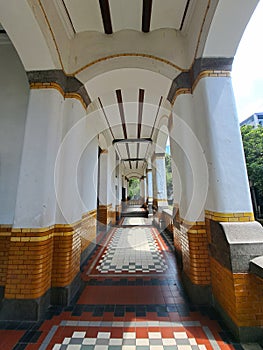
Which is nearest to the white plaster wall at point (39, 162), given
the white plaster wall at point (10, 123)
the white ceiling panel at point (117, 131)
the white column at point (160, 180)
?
the white plaster wall at point (10, 123)

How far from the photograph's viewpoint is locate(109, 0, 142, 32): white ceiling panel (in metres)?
2.32

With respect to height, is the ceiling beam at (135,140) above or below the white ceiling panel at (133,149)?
below

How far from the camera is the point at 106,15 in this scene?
2500mm

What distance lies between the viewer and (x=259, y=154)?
30.7 ft

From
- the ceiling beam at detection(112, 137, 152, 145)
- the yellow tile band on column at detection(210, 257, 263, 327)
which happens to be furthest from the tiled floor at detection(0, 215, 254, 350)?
the ceiling beam at detection(112, 137, 152, 145)

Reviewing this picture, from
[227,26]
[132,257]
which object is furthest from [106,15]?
[132,257]

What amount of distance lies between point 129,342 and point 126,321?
279 mm

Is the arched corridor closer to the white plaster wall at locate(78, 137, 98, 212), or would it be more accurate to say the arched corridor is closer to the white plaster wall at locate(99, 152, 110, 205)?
the white plaster wall at locate(78, 137, 98, 212)

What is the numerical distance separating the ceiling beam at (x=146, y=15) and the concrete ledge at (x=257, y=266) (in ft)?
11.1

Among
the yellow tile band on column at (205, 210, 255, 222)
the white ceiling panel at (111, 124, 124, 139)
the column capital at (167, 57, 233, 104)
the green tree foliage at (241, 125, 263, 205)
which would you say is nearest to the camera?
the yellow tile band on column at (205, 210, 255, 222)

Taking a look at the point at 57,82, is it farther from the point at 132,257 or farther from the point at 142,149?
the point at 142,149

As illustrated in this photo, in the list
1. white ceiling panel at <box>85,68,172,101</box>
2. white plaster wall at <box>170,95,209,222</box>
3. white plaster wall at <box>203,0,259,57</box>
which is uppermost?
white ceiling panel at <box>85,68,172,101</box>

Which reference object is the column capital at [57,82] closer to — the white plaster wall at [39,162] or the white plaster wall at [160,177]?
the white plaster wall at [39,162]

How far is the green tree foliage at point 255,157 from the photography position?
8.97 m
